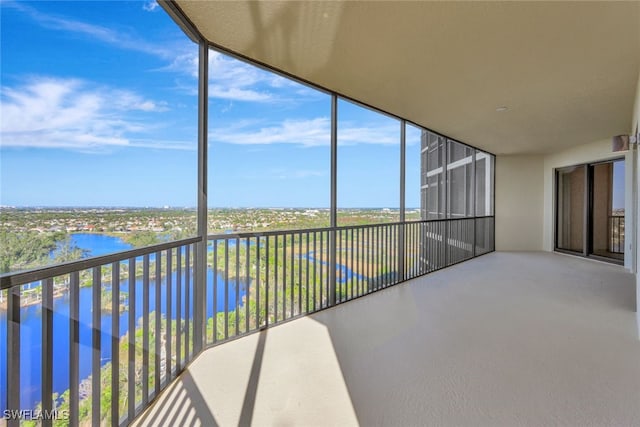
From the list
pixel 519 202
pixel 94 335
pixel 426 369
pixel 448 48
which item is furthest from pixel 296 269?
pixel 519 202

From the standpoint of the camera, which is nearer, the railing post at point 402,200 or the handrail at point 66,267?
the handrail at point 66,267

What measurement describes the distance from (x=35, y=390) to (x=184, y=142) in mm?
1454

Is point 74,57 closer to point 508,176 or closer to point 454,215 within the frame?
point 454,215

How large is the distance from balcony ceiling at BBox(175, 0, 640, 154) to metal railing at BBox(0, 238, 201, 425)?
156 centimetres

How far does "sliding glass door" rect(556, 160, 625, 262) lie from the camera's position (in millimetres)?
5492

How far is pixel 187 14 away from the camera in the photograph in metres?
1.90

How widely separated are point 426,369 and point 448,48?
89.1 inches

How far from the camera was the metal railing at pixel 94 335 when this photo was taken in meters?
0.97

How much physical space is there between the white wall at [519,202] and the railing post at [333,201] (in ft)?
18.5

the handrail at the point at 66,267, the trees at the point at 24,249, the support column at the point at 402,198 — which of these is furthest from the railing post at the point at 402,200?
the trees at the point at 24,249

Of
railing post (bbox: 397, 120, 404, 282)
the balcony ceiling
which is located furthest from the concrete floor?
the balcony ceiling

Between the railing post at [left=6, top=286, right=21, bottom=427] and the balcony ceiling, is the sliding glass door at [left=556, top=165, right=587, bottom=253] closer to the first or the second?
the balcony ceiling

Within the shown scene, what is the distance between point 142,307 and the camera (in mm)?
1586

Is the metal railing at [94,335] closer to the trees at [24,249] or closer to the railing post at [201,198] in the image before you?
the trees at [24,249]
